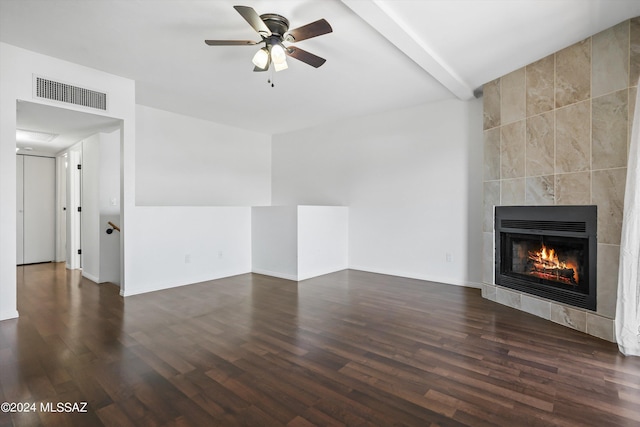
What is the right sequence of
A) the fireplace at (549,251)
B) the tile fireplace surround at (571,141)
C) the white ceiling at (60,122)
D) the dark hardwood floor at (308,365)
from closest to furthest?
the dark hardwood floor at (308,365) → the tile fireplace surround at (571,141) → the fireplace at (549,251) → the white ceiling at (60,122)

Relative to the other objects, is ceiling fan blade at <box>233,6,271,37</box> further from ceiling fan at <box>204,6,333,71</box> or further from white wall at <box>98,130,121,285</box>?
white wall at <box>98,130,121,285</box>

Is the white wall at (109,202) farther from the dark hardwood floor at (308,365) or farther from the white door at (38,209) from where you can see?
the white door at (38,209)

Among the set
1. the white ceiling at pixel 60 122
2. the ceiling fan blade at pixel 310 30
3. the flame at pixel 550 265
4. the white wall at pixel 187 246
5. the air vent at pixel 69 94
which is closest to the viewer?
the ceiling fan blade at pixel 310 30

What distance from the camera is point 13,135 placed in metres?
3.34

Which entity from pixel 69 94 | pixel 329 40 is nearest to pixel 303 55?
pixel 329 40

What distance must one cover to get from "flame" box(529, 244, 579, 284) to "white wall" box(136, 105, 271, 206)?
5271mm

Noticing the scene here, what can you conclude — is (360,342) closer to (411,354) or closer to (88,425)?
(411,354)

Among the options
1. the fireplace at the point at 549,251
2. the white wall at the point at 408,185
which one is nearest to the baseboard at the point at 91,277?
the white wall at the point at 408,185

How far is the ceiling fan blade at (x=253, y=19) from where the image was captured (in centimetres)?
225

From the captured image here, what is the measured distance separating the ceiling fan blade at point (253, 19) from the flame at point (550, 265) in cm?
359

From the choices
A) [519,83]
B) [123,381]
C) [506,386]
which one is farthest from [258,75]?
[506,386]

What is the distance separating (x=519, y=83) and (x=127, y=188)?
195 inches

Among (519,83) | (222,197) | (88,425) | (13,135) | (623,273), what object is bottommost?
(88,425)

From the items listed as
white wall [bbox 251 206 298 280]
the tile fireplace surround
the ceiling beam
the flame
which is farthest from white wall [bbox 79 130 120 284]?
the flame
